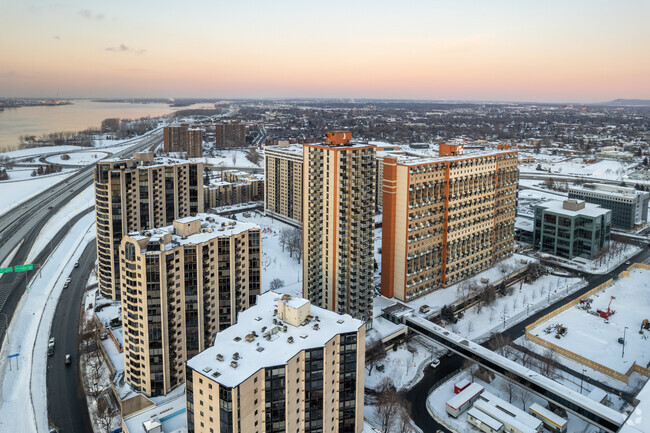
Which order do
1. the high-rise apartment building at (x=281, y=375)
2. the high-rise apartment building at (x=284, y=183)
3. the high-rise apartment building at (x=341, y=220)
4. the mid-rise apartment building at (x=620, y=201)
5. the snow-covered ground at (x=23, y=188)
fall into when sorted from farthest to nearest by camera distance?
1. the snow-covered ground at (x=23, y=188)
2. the high-rise apartment building at (x=284, y=183)
3. the mid-rise apartment building at (x=620, y=201)
4. the high-rise apartment building at (x=341, y=220)
5. the high-rise apartment building at (x=281, y=375)

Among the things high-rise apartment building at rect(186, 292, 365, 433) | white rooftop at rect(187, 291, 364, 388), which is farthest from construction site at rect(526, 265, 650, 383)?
white rooftop at rect(187, 291, 364, 388)

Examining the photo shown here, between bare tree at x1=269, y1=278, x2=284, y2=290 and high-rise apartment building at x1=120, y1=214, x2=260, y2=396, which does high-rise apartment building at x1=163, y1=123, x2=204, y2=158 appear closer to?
bare tree at x1=269, y1=278, x2=284, y2=290

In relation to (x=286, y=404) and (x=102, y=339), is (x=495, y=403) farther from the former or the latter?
(x=102, y=339)

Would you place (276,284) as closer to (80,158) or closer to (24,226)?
(24,226)

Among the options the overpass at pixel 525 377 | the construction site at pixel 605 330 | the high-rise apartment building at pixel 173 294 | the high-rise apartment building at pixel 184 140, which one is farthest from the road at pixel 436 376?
the high-rise apartment building at pixel 184 140

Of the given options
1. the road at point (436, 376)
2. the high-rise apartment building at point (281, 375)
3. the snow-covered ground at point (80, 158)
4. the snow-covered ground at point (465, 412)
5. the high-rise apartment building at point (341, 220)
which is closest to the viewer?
the high-rise apartment building at point (281, 375)

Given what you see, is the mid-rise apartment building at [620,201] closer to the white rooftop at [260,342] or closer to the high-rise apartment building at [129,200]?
the high-rise apartment building at [129,200]
